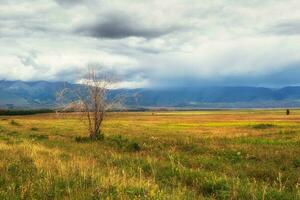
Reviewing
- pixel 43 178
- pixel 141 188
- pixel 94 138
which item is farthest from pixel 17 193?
pixel 94 138

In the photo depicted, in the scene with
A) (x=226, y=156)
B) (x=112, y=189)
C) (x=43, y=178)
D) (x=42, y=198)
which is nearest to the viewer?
(x=42, y=198)

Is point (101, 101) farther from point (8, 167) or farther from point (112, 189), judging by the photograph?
point (112, 189)

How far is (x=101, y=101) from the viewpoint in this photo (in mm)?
37312

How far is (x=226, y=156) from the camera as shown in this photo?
68.8ft

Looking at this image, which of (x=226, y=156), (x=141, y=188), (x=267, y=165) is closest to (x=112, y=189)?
(x=141, y=188)

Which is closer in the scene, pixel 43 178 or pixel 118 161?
pixel 43 178

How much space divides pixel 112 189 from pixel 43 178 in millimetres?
2539

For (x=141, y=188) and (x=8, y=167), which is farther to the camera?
(x=8, y=167)

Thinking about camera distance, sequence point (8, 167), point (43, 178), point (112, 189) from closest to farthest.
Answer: point (112, 189), point (43, 178), point (8, 167)

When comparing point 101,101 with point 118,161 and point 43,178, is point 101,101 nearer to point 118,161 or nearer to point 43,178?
point 118,161

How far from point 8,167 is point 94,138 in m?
21.9

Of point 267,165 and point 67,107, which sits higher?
point 67,107

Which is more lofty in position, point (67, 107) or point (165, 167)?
point (67, 107)

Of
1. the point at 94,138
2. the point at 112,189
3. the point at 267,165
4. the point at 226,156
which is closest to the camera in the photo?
the point at 112,189
